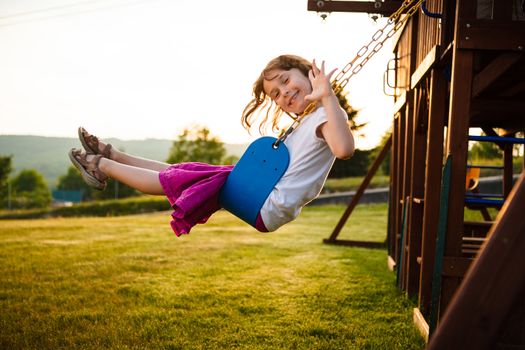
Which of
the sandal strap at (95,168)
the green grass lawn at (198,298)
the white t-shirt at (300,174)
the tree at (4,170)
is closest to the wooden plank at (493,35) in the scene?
the white t-shirt at (300,174)

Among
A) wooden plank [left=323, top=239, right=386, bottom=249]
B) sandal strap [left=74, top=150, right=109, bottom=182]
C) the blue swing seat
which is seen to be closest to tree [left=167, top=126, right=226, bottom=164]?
wooden plank [left=323, top=239, right=386, bottom=249]

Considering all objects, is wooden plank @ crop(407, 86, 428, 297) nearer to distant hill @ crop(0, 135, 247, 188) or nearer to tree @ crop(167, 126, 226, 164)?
tree @ crop(167, 126, 226, 164)

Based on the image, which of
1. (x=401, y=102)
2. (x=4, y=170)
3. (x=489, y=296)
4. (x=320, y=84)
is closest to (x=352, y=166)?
(x=401, y=102)

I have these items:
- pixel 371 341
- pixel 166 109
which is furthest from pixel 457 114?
pixel 166 109

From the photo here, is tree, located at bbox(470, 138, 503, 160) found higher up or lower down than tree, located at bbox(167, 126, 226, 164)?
higher up

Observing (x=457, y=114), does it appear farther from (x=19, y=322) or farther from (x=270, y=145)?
(x=19, y=322)

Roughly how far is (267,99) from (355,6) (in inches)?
109

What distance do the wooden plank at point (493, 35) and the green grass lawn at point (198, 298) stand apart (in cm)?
216

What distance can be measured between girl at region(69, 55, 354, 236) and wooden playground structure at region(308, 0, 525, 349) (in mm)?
934

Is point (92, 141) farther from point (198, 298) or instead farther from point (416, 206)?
point (416, 206)

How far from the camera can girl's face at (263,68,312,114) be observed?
321 centimetres

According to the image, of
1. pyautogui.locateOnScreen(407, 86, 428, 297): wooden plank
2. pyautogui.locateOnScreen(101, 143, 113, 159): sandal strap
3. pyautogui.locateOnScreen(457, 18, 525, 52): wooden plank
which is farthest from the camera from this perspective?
pyautogui.locateOnScreen(407, 86, 428, 297): wooden plank

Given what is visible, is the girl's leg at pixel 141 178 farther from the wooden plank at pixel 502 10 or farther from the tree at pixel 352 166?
the tree at pixel 352 166

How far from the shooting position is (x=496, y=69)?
356 cm
